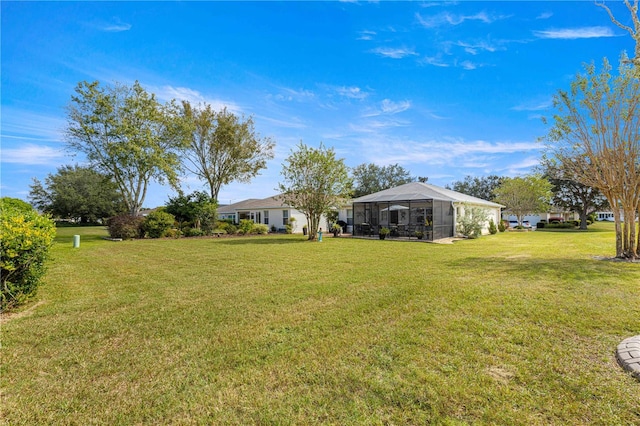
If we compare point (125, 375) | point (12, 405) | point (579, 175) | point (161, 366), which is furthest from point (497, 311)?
point (579, 175)

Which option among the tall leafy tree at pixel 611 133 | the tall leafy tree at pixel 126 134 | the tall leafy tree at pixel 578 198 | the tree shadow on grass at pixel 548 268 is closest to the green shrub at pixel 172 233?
the tall leafy tree at pixel 126 134

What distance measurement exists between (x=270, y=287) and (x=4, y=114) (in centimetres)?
564

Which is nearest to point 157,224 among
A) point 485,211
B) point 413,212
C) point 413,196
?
point 413,196

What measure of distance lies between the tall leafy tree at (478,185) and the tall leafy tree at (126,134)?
44.5 m

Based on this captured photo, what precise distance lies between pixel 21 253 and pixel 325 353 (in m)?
4.96

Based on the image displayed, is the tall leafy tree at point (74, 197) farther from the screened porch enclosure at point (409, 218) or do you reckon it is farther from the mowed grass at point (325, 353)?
the mowed grass at point (325, 353)

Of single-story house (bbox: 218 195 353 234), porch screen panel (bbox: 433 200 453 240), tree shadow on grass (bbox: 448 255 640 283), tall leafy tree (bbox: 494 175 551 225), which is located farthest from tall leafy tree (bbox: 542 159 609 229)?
tree shadow on grass (bbox: 448 255 640 283)

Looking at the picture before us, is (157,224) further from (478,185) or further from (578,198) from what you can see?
(478,185)

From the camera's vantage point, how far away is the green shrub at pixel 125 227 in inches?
738

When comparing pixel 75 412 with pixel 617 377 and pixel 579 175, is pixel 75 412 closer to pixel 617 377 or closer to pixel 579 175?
pixel 617 377

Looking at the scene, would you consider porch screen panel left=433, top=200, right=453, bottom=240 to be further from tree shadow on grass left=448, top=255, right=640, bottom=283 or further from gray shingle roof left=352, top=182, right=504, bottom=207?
tree shadow on grass left=448, top=255, right=640, bottom=283

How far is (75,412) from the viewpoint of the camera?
2326 mm

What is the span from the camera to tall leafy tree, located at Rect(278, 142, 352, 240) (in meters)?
16.7

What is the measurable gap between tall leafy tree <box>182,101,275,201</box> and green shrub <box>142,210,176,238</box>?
7.46 metres
